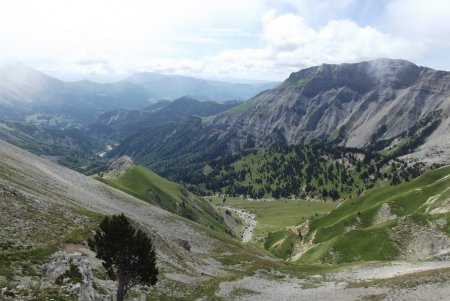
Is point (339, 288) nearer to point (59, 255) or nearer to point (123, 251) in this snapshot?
point (123, 251)

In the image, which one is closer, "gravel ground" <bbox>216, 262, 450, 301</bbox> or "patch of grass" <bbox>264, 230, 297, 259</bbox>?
"gravel ground" <bbox>216, 262, 450, 301</bbox>

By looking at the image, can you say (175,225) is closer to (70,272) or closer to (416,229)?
(416,229)

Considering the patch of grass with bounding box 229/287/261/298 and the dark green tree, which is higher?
the dark green tree

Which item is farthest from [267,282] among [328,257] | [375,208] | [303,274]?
[375,208]

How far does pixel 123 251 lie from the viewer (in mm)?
36531

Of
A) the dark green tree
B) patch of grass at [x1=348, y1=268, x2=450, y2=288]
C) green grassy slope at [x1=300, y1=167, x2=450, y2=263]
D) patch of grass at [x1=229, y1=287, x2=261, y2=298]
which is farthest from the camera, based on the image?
green grassy slope at [x1=300, y1=167, x2=450, y2=263]

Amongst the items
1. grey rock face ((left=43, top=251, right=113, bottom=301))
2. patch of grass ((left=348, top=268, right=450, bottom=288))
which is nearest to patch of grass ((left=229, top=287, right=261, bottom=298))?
patch of grass ((left=348, top=268, right=450, bottom=288))

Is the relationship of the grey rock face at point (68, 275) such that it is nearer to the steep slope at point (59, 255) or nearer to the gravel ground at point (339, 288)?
the steep slope at point (59, 255)

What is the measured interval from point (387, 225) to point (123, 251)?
265ft

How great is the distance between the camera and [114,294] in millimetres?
40375

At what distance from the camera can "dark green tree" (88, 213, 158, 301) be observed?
3612 centimetres

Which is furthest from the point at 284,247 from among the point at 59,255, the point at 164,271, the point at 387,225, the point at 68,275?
the point at 68,275

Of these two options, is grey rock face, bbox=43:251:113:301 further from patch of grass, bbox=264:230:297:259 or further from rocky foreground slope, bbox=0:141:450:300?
patch of grass, bbox=264:230:297:259

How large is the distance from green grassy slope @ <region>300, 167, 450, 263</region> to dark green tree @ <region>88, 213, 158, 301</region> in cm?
7084
